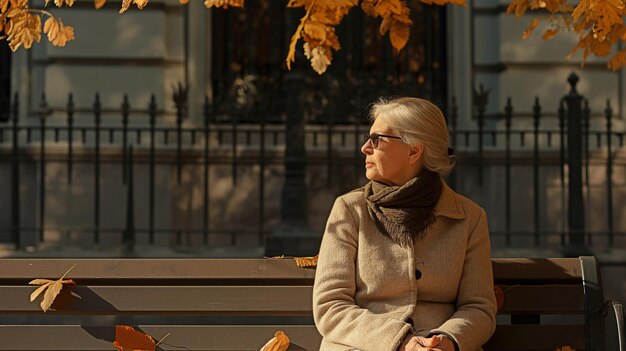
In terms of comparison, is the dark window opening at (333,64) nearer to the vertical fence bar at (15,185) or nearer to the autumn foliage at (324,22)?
the vertical fence bar at (15,185)

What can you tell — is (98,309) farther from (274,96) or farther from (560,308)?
(274,96)

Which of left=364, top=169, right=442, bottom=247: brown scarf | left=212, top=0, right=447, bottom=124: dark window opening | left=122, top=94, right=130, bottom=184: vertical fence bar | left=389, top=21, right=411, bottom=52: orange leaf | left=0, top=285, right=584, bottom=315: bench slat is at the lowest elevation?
left=0, top=285, right=584, bottom=315: bench slat

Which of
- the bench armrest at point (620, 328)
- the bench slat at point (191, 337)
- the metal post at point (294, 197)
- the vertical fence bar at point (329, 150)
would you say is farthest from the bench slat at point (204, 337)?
→ the vertical fence bar at point (329, 150)

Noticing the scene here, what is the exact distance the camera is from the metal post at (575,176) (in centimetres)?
916

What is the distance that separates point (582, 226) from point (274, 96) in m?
3.41

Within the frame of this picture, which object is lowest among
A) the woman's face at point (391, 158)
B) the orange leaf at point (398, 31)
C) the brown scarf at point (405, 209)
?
the brown scarf at point (405, 209)

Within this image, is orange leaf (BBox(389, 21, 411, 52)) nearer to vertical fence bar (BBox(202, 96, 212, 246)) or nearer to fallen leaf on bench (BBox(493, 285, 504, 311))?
fallen leaf on bench (BBox(493, 285, 504, 311))

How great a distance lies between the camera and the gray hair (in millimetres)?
3816

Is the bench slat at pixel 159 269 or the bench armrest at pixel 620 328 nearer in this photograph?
the bench armrest at pixel 620 328

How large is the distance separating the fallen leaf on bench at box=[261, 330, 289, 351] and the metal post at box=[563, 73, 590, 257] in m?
5.58

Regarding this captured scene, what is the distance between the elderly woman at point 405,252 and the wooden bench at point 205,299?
371mm

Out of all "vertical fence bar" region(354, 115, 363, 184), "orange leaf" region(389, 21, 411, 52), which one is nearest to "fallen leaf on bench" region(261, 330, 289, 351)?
"orange leaf" region(389, 21, 411, 52)

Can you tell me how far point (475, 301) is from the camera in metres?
3.79

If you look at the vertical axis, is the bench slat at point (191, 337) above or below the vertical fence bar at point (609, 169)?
below
